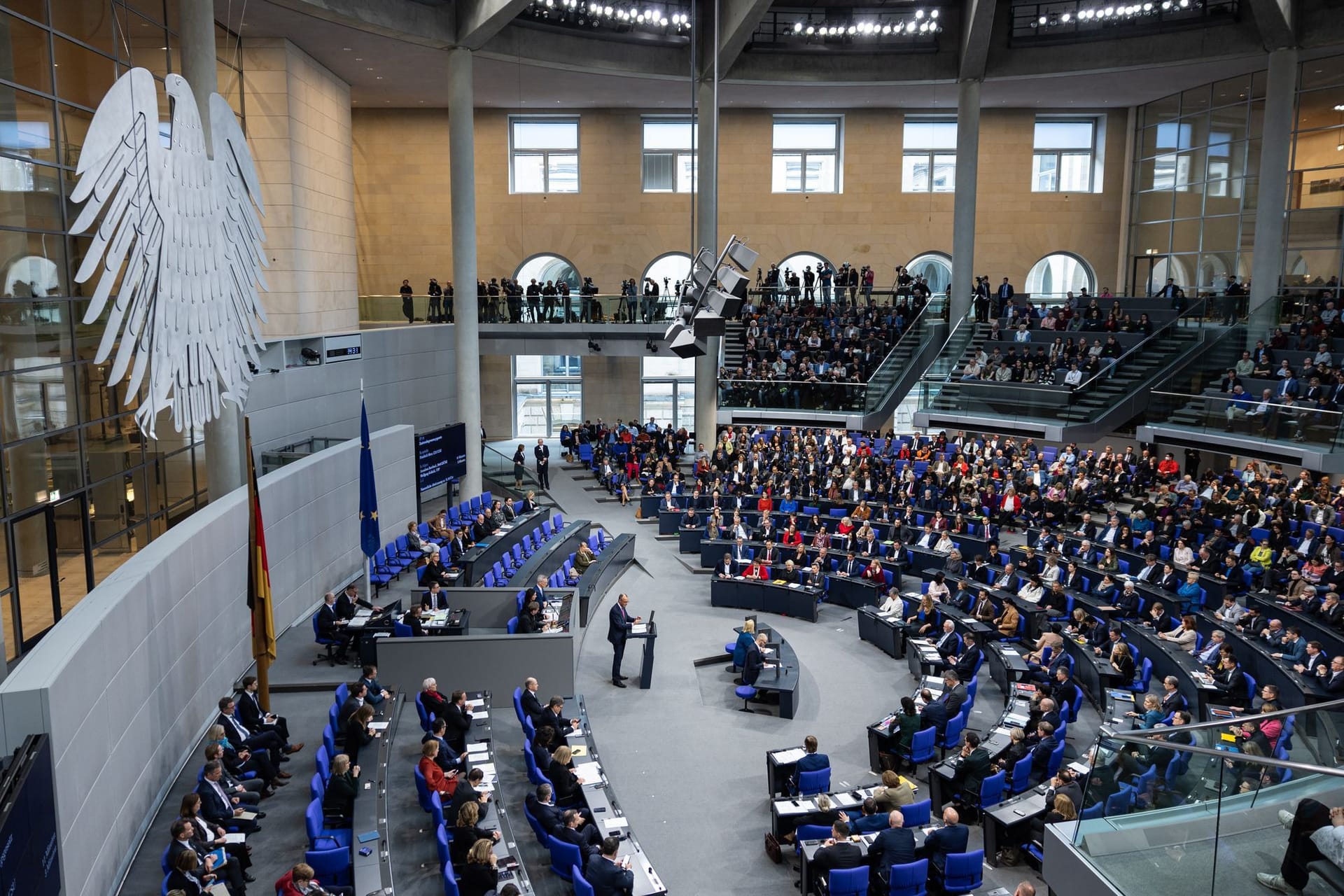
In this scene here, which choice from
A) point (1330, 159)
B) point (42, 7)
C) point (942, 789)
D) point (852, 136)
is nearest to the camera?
point (942, 789)

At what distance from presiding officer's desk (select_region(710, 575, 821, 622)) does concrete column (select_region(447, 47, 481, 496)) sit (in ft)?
28.8

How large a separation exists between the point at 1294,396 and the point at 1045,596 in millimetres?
7707

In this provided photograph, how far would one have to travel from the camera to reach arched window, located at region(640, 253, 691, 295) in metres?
34.8

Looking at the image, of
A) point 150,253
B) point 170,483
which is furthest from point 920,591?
point 150,253

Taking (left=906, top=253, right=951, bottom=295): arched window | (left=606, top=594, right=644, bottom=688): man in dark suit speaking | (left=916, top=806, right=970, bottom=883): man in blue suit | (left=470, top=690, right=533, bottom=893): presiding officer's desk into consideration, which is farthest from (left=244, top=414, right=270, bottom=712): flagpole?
(left=906, top=253, right=951, bottom=295): arched window

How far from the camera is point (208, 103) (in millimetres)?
13930

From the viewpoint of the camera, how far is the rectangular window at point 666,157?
1339 inches

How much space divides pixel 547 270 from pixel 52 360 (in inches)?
920

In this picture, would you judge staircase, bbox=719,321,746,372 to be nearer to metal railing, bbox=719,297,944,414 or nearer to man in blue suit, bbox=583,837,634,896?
metal railing, bbox=719,297,944,414

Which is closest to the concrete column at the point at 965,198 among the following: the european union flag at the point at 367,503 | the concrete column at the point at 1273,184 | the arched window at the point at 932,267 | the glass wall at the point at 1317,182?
the arched window at the point at 932,267

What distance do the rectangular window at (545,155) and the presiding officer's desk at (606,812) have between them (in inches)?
998

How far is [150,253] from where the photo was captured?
27.9ft

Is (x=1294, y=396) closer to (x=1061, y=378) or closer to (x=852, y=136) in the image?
(x=1061, y=378)

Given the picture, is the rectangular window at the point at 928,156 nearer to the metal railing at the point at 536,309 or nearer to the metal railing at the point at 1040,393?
the metal railing at the point at 536,309
